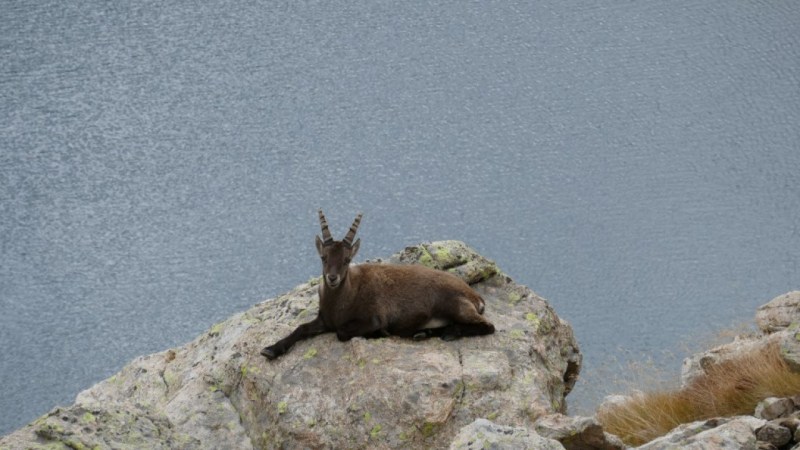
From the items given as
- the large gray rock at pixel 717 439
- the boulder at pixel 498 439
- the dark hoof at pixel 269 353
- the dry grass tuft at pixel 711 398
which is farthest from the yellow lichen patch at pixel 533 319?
the boulder at pixel 498 439

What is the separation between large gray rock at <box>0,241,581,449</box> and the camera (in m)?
6.43

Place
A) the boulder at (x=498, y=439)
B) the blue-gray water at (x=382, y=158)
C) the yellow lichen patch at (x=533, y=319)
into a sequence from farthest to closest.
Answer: the blue-gray water at (x=382, y=158), the yellow lichen patch at (x=533, y=319), the boulder at (x=498, y=439)

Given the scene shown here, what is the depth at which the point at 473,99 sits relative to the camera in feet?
53.0

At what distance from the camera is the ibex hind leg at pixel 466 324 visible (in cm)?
711

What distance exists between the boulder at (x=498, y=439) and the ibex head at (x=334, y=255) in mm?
2026

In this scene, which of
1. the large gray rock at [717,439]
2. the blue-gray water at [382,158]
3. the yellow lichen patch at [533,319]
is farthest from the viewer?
the blue-gray water at [382,158]

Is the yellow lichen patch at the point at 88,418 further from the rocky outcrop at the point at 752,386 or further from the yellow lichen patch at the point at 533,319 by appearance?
the yellow lichen patch at the point at 533,319

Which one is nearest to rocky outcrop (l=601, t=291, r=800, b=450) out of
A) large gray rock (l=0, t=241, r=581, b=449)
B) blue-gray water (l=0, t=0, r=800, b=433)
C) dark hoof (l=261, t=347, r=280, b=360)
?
large gray rock (l=0, t=241, r=581, b=449)

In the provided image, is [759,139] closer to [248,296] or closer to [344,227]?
[344,227]

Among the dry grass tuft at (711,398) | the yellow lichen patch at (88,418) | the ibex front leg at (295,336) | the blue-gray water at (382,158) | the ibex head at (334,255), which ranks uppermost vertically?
the blue-gray water at (382,158)

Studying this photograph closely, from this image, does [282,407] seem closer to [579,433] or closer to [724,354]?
[579,433]

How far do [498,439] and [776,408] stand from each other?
245 cm

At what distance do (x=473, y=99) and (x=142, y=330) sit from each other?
17.4 feet

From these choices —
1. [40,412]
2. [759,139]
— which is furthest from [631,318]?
[40,412]
